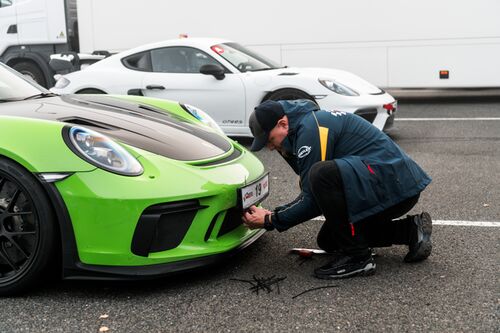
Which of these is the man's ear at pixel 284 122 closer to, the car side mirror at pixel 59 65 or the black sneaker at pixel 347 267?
the black sneaker at pixel 347 267

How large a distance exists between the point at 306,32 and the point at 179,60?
3.95m

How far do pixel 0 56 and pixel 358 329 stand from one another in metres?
11.1

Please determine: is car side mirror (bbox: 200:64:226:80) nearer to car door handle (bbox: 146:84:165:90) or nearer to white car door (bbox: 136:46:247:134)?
white car door (bbox: 136:46:247:134)

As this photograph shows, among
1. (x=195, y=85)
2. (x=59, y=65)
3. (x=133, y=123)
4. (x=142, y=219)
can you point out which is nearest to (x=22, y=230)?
(x=142, y=219)

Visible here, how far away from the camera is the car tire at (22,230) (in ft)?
11.0

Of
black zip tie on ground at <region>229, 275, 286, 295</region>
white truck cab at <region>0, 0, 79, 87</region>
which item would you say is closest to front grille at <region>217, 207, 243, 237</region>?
black zip tie on ground at <region>229, 275, 286, 295</region>

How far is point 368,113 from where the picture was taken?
25.8ft

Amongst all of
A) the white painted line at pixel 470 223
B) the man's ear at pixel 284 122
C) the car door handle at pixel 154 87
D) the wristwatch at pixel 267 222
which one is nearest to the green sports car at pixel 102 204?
the wristwatch at pixel 267 222

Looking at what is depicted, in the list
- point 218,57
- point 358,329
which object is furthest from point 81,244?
point 218,57

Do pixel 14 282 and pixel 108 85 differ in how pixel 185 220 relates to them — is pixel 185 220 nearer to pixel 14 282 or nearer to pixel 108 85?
pixel 14 282

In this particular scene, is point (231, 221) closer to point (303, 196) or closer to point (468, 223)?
point (303, 196)

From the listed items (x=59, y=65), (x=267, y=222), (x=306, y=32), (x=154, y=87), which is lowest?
(x=267, y=222)

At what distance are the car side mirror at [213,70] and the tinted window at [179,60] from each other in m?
0.15

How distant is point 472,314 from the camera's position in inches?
125
